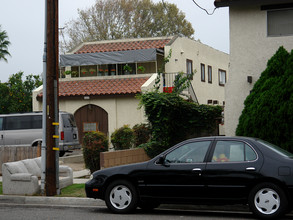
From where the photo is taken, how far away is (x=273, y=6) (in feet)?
54.7

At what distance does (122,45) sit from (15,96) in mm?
9857

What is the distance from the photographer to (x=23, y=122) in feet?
76.9

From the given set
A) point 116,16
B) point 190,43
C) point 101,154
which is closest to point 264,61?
point 101,154

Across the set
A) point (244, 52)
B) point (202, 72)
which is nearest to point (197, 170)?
point (244, 52)

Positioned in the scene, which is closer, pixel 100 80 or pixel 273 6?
pixel 273 6

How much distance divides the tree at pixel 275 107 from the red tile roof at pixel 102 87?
12.7 metres

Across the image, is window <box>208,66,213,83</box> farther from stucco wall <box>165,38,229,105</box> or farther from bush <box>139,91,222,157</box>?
bush <box>139,91,222,157</box>

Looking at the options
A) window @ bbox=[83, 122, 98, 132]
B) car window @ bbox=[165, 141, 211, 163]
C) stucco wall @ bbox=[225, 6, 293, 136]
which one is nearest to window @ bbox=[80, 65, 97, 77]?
window @ bbox=[83, 122, 98, 132]

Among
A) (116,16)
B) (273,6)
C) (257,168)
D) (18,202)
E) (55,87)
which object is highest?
(116,16)

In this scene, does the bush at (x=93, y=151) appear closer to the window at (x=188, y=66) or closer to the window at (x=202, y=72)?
the window at (x=188, y=66)

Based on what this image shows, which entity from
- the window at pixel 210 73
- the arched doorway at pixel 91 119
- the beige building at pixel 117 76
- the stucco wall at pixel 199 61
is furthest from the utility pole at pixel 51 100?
the window at pixel 210 73

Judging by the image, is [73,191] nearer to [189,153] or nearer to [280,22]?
[189,153]

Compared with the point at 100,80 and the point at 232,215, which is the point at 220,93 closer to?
the point at 100,80

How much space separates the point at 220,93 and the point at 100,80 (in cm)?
1156
